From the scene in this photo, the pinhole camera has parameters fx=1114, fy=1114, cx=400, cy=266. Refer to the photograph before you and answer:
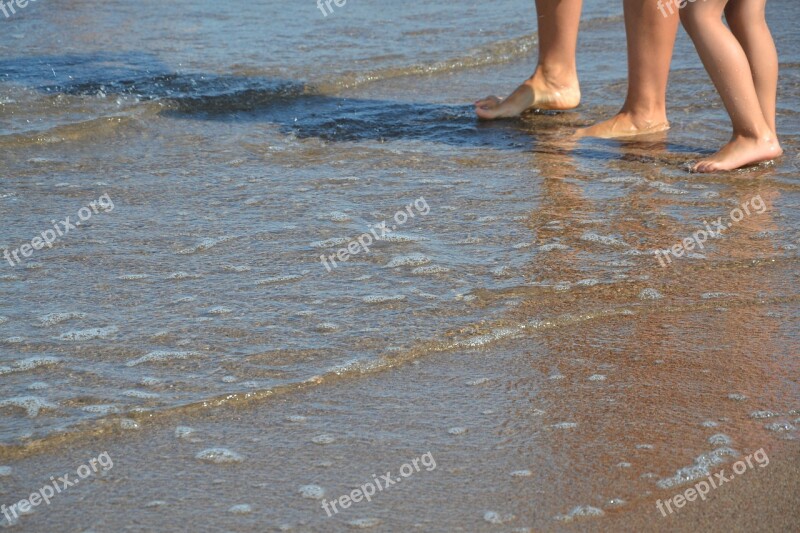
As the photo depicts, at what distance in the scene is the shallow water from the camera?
281 centimetres

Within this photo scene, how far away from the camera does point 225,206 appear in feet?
13.2

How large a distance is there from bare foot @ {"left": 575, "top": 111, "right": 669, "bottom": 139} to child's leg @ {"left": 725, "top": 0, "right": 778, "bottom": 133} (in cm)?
57

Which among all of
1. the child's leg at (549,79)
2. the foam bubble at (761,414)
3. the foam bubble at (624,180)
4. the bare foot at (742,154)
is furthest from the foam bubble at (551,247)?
the child's leg at (549,79)

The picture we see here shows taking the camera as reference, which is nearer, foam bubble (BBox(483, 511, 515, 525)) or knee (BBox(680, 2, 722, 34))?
foam bubble (BBox(483, 511, 515, 525))

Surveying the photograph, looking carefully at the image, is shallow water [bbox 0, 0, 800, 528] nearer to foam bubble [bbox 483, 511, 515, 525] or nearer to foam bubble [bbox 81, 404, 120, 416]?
foam bubble [bbox 81, 404, 120, 416]

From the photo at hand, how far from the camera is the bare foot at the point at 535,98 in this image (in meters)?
5.32

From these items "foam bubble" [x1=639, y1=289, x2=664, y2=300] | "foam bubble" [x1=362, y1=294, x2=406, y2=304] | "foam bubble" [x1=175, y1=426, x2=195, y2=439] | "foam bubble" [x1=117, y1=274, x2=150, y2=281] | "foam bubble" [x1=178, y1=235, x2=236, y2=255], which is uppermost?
"foam bubble" [x1=117, y1=274, x2=150, y2=281]

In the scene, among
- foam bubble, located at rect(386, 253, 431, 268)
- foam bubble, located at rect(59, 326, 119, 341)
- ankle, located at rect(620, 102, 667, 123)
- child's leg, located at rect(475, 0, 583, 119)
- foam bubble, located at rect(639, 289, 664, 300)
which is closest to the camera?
foam bubble, located at rect(59, 326, 119, 341)

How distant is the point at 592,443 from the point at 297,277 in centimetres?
123

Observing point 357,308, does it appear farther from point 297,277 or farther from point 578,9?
point 578,9

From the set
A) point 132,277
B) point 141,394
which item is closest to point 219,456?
point 141,394

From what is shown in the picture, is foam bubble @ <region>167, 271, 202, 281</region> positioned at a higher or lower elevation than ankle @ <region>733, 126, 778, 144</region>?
higher

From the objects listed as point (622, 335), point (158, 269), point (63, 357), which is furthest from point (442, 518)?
point (158, 269)

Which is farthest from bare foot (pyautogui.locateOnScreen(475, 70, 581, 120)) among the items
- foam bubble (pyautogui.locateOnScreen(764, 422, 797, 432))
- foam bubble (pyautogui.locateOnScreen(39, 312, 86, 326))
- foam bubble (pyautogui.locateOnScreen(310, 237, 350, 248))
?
foam bubble (pyautogui.locateOnScreen(764, 422, 797, 432))
